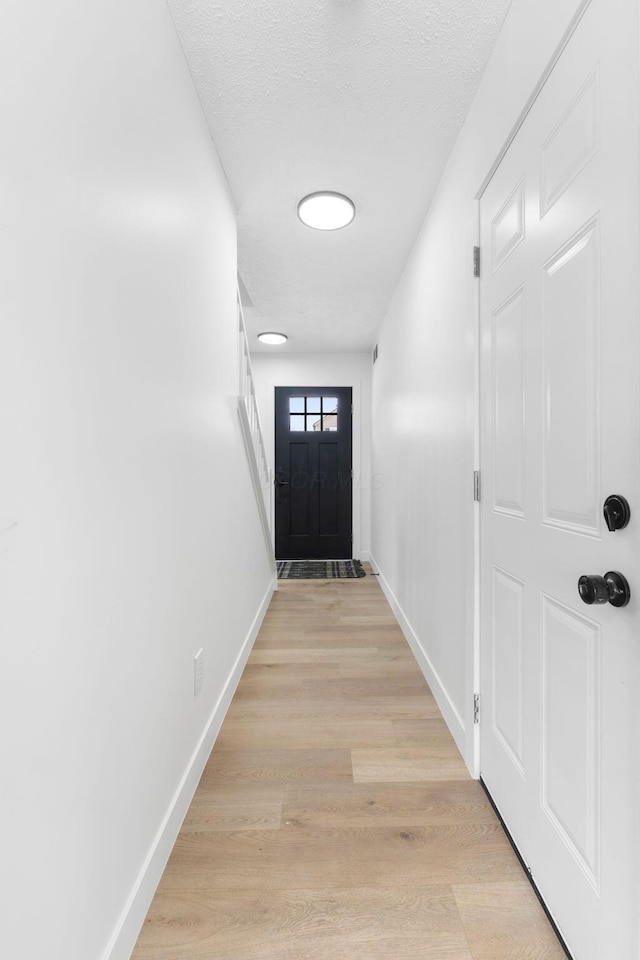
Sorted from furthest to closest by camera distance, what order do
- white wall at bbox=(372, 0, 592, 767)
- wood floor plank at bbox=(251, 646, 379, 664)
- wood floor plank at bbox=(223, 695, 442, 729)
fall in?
wood floor plank at bbox=(251, 646, 379, 664)
wood floor plank at bbox=(223, 695, 442, 729)
white wall at bbox=(372, 0, 592, 767)

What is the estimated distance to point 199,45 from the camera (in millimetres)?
1435

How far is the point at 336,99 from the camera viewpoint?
1.63 m

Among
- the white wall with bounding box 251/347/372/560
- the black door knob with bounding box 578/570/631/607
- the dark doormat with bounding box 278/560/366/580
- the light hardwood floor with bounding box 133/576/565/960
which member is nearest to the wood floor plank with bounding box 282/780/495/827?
the light hardwood floor with bounding box 133/576/565/960

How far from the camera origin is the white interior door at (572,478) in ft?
2.64

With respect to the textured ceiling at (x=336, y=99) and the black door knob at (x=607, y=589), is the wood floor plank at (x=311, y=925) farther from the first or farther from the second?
the textured ceiling at (x=336, y=99)

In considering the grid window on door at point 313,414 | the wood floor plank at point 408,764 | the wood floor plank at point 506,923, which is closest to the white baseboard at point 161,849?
the wood floor plank at point 408,764

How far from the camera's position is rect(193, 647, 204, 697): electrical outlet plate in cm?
154

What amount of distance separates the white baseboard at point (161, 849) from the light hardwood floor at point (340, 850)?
31mm

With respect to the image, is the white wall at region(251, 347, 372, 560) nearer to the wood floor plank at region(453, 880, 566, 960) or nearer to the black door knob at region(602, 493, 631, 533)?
the wood floor plank at region(453, 880, 566, 960)

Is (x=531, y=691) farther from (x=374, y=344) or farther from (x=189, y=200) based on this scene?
(x=374, y=344)

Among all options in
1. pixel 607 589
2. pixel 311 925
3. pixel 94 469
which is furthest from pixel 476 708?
pixel 94 469

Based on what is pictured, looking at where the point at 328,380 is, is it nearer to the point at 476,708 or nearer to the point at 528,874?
the point at 476,708

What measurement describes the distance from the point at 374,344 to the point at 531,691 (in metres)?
4.11

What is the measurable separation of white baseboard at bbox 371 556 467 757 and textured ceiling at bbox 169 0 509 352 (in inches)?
89.8
